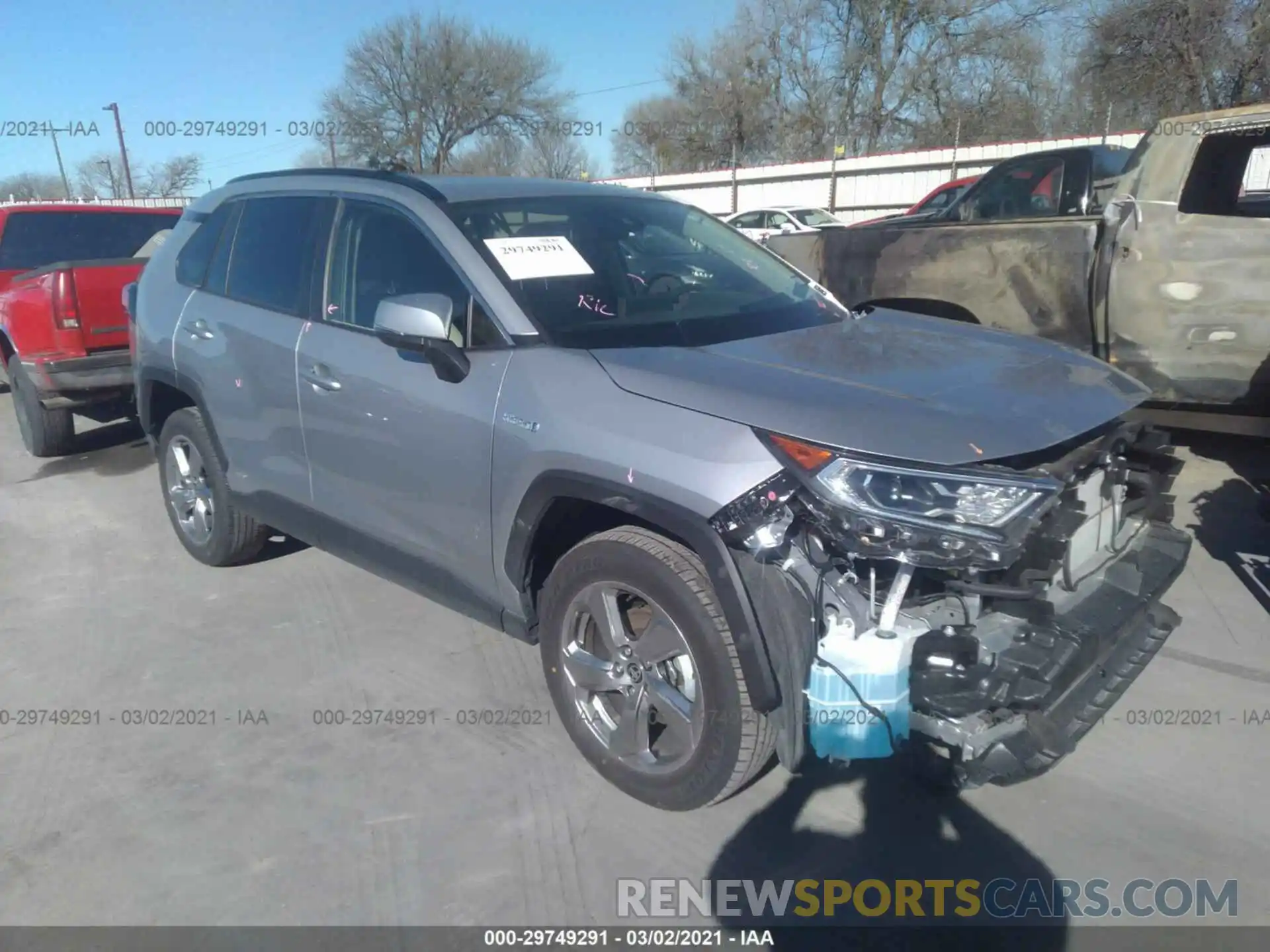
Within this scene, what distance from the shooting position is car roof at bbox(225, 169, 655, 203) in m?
3.55

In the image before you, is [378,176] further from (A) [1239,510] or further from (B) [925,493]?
(A) [1239,510]

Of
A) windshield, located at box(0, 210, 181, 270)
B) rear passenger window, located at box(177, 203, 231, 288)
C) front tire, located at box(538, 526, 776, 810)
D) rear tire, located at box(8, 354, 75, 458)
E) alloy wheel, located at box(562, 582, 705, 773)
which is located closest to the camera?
front tire, located at box(538, 526, 776, 810)

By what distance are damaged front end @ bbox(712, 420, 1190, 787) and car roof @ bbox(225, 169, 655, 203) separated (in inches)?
68.1

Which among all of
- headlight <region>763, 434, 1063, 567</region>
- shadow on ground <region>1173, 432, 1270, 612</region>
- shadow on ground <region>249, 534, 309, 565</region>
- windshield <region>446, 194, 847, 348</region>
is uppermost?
windshield <region>446, 194, 847, 348</region>

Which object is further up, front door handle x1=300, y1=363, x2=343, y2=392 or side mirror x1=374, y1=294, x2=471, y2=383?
side mirror x1=374, y1=294, x2=471, y2=383

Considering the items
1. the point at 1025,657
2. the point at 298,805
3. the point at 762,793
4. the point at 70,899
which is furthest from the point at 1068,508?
the point at 70,899

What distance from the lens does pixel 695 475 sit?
255 cm

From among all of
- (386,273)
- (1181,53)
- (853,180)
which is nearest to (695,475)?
(386,273)

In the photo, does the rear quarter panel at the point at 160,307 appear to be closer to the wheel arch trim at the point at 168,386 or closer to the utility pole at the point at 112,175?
the wheel arch trim at the point at 168,386

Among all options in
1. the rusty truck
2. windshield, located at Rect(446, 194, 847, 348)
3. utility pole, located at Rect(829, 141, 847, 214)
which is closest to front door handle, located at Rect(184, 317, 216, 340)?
windshield, located at Rect(446, 194, 847, 348)

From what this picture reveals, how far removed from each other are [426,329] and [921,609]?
167 centimetres

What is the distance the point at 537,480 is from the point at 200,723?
5.75 feet

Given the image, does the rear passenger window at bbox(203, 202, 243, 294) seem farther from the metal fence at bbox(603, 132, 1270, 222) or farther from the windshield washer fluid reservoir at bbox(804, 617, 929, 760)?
the metal fence at bbox(603, 132, 1270, 222)

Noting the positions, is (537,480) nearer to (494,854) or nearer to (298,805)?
(494,854)
